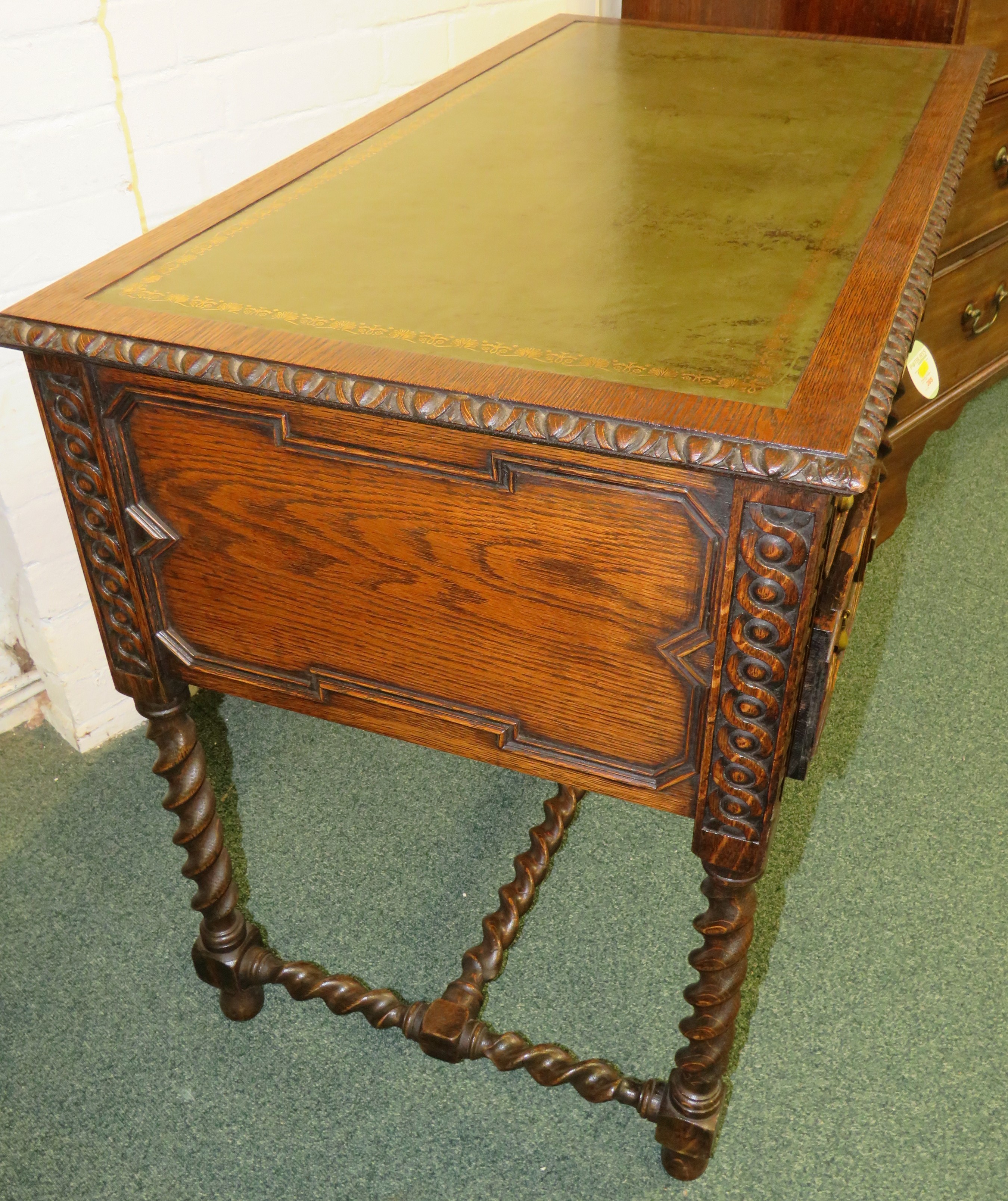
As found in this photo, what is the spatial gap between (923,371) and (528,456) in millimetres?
776

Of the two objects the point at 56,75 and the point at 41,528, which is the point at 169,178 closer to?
the point at 56,75

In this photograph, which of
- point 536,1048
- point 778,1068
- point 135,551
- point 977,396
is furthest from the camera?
point 977,396

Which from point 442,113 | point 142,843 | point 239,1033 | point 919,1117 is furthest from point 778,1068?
point 442,113

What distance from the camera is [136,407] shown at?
3.87 ft

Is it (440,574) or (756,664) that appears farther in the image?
(440,574)

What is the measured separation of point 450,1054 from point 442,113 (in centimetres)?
139

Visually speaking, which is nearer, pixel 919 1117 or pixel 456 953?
pixel 919 1117

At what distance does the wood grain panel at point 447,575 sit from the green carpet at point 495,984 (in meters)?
0.69

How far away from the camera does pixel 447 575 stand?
1.14 m

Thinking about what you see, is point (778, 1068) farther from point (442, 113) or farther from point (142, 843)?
point (442, 113)

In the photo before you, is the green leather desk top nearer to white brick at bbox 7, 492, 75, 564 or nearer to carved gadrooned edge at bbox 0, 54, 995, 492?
carved gadrooned edge at bbox 0, 54, 995, 492

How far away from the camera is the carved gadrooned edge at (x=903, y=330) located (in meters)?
0.91

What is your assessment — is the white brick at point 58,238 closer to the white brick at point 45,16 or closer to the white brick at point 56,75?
the white brick at point 56,75

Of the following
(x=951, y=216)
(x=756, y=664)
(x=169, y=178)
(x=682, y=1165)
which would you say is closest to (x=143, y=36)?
(x=169, y=178)
